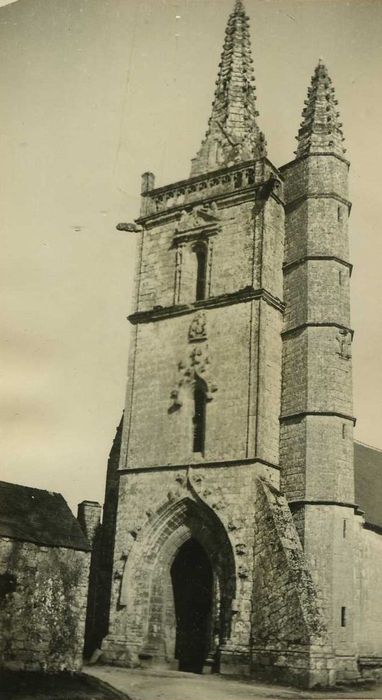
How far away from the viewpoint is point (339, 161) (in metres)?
20.7

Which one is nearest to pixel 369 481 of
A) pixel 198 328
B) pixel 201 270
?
pixel 198 328

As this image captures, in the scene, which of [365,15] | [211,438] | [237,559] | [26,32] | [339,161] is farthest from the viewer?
[339,161]

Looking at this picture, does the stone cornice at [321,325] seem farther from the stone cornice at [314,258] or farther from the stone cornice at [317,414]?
the stone cornice at [317,414]

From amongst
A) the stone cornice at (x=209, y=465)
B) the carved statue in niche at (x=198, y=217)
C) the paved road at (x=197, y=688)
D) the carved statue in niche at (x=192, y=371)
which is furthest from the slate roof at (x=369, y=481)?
the carved statue in niche at (x=198, y=217)

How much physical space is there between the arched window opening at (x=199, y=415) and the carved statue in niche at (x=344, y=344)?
347 centimetres

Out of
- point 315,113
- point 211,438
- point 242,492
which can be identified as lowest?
point 242,492

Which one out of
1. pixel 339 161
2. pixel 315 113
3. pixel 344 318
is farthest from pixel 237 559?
pixel 315 113

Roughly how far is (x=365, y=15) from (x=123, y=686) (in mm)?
12153

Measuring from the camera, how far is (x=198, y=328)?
20.2m

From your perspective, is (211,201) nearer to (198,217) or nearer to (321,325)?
(198,217)

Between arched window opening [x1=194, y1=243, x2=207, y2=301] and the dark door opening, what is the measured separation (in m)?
6.41

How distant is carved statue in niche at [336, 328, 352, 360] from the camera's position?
19.1 m

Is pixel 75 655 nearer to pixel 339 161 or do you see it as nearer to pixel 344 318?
pixel 344 318

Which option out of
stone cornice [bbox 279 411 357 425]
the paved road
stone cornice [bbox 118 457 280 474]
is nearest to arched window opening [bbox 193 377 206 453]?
stone cornice [bbox 118 457 280 474]
